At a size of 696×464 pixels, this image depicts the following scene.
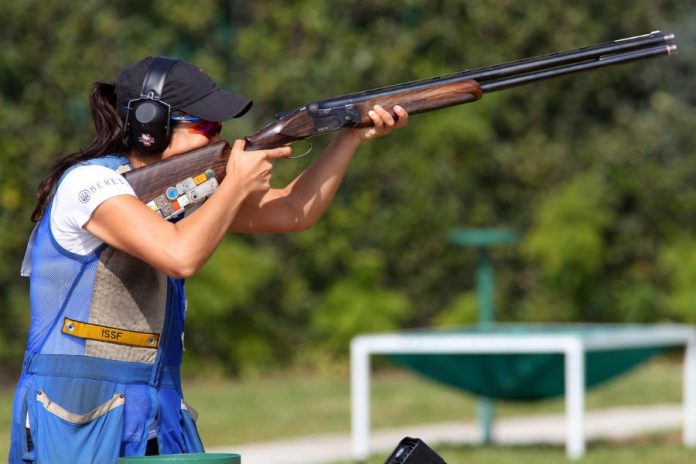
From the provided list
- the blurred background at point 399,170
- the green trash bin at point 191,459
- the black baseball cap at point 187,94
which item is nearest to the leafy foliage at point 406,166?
the blurred background at point 399,170

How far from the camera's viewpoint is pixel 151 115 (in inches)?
141

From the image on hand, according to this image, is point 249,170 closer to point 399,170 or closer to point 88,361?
point 88,361

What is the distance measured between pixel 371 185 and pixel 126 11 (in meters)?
3.91

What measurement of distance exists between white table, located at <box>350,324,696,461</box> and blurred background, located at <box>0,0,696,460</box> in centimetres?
552

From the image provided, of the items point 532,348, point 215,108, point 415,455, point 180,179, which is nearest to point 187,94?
point 215,108

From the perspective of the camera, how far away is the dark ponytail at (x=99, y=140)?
11.8 ft

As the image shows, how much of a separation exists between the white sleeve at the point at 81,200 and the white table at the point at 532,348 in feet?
18.0

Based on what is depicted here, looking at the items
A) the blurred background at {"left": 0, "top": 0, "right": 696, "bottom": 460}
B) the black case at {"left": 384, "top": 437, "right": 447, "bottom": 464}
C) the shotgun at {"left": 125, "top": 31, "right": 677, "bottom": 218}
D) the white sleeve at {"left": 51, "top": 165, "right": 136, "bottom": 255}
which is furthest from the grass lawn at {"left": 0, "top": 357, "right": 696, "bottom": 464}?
the white sleeve at {"left": 51, "top": 165, "right": 136, "bottom": 255}

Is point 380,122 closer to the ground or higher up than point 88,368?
higher up

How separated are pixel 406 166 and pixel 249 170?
12750 mm

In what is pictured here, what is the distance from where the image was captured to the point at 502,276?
1686 centimetres

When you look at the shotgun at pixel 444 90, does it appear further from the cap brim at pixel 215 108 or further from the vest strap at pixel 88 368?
the vest strap at pixel 88 368

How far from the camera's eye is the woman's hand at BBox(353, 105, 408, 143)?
4133 millimetres

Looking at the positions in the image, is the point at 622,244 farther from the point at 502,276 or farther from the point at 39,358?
the point at 39,358
